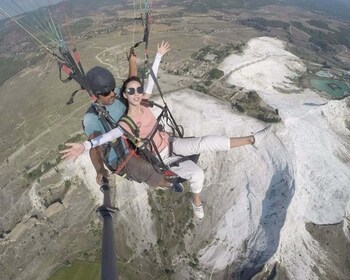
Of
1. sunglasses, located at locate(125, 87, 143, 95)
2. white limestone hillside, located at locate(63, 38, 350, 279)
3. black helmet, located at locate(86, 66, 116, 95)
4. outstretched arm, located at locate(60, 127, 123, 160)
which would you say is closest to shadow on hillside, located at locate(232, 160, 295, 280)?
white limestone hillside, located at locate(63, 38, 350, 279)

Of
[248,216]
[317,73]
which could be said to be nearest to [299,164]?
[248,216]

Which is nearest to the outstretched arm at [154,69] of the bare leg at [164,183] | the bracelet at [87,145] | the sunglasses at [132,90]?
the sunglasses at [132,90]

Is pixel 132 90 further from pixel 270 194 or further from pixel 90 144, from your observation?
pixel 270 194

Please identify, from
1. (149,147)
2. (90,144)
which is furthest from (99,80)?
(149,147)

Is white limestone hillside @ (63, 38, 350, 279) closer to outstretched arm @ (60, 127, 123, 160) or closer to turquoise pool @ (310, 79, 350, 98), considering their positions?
turquoise pool @ (310, 79, 350, 98)

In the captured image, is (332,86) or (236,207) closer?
(236,207)

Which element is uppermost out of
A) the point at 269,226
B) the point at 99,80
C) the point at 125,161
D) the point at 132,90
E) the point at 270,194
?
the point at 99,80

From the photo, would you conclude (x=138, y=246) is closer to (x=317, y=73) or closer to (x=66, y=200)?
(x=66, y=200)
